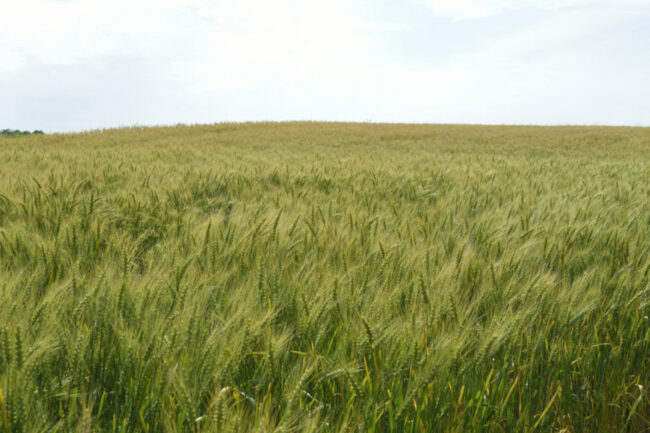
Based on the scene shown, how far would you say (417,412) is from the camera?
82cm

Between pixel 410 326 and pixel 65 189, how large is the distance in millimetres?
2792

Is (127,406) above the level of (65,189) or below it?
below

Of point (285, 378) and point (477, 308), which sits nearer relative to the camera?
point (285, 378)


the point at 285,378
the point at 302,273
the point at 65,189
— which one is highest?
the point at 65,189

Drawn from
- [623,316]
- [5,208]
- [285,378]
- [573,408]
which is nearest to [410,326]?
[285,378]

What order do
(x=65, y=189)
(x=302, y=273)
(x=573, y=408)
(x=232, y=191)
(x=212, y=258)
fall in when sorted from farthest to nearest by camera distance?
(x=232, y=191)
(x=65, y=189)
(x=212, y=258)
(x=302, y=273)
(x=573, y=408)

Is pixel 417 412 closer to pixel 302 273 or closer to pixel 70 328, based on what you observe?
pixel 302 273

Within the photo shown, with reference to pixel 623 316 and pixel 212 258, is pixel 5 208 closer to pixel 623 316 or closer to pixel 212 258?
Answer: pixel 212 258

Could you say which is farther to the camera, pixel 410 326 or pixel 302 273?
pixel 302 273

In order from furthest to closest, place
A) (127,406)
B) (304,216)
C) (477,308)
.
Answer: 1. (304,216)
2. (477,308)
3. (127,406)

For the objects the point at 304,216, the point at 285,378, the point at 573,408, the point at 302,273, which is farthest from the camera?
the point at 304,216

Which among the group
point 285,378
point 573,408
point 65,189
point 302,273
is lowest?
point 573,408

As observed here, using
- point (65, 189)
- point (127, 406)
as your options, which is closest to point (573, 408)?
point (127, 406)

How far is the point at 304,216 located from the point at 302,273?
0.86 m
